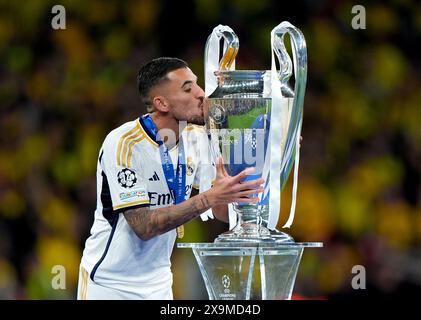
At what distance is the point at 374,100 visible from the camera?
6852 mm

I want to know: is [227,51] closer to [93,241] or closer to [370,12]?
[93,241]

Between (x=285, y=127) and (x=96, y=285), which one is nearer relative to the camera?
(x=285, y=127)

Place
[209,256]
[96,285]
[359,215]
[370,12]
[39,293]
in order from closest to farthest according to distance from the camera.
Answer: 1. [209,256]
2. [96,285]
3. [39,293]
4. [359,215]
5. [370,12]

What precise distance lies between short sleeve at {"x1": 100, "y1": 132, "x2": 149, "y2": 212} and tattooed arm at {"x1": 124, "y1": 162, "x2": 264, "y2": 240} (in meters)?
0.04

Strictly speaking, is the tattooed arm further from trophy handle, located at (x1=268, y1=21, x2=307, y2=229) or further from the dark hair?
the dark hair

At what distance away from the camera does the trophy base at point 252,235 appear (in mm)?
2699

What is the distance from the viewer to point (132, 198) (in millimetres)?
3158

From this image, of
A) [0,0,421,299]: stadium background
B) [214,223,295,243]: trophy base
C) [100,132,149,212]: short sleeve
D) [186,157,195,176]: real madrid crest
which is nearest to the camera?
[214,223,295,243]: trophy base

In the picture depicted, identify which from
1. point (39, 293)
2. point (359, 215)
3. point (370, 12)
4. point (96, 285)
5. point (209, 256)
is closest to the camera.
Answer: point (209, 256)

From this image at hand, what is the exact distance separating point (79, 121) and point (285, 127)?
4052 millimetres

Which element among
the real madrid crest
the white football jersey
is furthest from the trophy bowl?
the real madrid crest

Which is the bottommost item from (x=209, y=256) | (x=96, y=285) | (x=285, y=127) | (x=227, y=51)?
(x=96, y=285)

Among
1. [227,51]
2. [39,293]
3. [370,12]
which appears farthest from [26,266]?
[227,51]

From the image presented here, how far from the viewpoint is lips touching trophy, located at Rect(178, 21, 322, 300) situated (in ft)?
8.61
